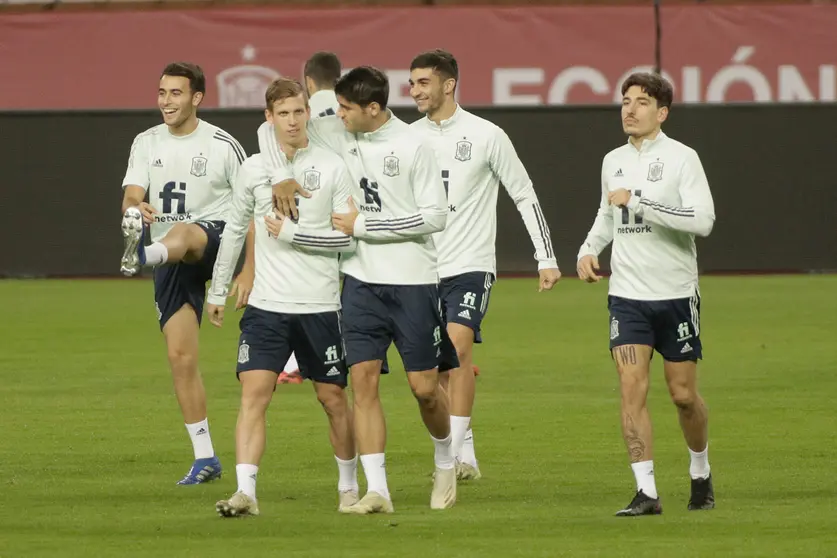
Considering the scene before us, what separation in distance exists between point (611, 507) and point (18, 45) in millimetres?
18417

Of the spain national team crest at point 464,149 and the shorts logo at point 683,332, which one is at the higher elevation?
the spain national team crest at point 464,149

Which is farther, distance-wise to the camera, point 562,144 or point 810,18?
point 810,18

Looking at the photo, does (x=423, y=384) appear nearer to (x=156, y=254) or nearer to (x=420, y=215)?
(x=420, y=215)

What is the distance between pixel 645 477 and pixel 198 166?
3157 millimetres

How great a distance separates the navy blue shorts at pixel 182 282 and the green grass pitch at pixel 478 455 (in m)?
0.91

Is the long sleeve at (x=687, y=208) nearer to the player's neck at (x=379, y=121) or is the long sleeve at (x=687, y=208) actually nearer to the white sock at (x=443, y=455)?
the player's neck at (x=379, y=121)

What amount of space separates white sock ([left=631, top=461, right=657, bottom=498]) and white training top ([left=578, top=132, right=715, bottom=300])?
0.78m

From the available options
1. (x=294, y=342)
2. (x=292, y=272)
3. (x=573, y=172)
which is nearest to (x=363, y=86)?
(x=292, y=272)

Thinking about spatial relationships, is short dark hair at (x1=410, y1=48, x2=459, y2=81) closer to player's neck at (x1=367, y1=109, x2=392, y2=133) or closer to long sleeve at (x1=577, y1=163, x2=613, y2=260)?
player's neck at (x1=367, y1=109, x2=392, y2=133)

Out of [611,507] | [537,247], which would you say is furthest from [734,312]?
[611,507]

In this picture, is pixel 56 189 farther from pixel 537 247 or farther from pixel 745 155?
pixel 537 247

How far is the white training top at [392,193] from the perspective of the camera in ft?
26.7

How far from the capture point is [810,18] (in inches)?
969

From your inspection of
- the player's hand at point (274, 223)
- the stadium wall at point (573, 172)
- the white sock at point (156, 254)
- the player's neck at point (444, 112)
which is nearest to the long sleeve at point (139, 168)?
the white sock at point (156, 254)
